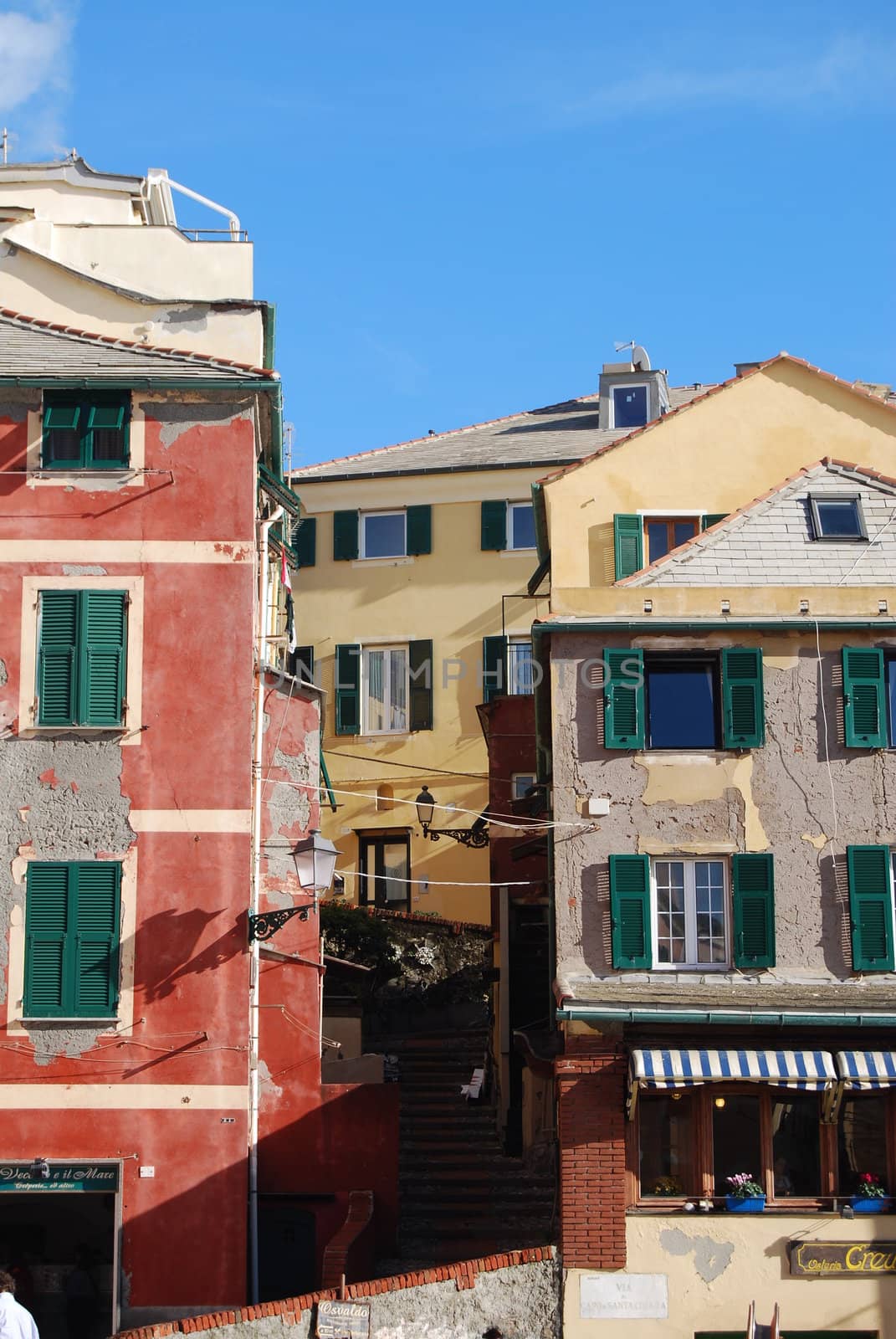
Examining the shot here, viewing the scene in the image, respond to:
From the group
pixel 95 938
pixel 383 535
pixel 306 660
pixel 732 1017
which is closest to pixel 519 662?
pixel 383 535

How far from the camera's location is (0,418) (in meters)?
26.8

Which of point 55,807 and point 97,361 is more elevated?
point 97,361

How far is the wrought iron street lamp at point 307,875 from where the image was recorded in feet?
81.1

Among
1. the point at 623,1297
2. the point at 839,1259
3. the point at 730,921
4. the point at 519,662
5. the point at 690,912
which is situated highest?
the point at 519,662

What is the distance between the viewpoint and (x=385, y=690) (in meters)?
43.2

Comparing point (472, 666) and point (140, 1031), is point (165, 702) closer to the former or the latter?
point (140, 1031)

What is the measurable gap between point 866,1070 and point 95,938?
10.4 meters

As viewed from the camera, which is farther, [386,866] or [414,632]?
[386,866]

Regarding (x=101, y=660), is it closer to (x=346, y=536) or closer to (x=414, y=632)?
(x=414, y=632)

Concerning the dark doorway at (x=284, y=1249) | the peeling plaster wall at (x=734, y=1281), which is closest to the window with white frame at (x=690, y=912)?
the peeling plaster wall at (x=734, y=1281)

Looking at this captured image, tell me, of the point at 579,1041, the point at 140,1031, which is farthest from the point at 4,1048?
the point at 579,1041

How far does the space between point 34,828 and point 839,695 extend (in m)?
11.3

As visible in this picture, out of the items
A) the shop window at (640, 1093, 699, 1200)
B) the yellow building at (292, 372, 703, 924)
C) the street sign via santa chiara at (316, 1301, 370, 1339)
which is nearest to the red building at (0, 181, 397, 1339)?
the street sign via santa chiara at (316, 1301, 370, 1339)

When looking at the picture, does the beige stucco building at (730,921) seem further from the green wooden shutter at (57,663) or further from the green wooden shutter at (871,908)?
the green wooden shutter at (57,663)
